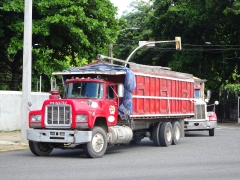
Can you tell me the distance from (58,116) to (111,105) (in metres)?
1.96

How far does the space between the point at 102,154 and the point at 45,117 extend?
7.05 ft

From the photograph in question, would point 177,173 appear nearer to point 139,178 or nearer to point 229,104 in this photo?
point 139,178

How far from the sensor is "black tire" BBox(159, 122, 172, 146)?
22.8m

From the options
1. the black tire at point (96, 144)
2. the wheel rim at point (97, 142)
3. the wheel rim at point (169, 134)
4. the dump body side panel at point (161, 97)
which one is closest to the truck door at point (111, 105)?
the black tire at point (96, 144)

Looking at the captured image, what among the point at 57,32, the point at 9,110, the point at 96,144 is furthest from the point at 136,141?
the point at 57,32

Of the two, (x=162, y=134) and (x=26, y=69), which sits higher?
(x=26, y=69)

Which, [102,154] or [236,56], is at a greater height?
[236,56]

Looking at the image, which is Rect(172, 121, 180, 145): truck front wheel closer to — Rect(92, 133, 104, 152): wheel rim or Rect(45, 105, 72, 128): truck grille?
Rect(92, 133, 104, 152): wheel rim

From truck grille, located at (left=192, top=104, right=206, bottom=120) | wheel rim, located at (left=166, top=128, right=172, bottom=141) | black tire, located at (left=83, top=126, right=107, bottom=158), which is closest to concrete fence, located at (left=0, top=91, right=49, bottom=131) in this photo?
truck grille, located at (left=192, top=104, right=206, bottom=120)

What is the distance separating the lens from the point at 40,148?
1892cm

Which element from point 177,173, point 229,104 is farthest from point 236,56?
point 177,173

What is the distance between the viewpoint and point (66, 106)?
1784 cm

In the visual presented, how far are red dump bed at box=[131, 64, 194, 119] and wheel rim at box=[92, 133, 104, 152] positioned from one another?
233cm

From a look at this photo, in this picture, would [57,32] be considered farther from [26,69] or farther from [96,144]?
[96,144]
